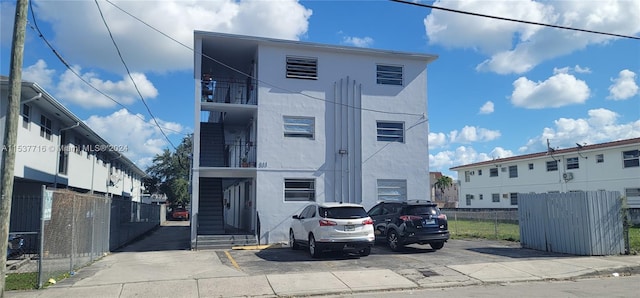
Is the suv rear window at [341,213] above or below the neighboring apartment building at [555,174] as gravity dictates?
below

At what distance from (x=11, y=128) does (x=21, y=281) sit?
3778mm

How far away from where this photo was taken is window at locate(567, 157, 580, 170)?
114 feet

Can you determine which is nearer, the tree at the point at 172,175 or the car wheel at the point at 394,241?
the car wheel at the point at 394,241

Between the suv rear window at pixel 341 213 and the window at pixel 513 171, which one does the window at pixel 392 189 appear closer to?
the suv rear window at pixel 341 213

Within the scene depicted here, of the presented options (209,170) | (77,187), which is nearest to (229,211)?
(77,187)

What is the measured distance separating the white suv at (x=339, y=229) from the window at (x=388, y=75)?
325 inches

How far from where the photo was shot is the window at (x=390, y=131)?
20016 mm

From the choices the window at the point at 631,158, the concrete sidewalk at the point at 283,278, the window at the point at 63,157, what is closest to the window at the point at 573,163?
the window at the point at 631,158

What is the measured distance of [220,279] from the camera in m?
10.4

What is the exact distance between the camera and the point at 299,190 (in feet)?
61.3

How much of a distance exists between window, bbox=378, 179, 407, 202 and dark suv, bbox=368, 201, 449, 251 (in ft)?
13.6

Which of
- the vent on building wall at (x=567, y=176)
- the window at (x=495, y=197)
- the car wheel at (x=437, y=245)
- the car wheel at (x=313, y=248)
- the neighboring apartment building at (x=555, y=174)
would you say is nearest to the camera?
the car wheel at (x=313, y=248)

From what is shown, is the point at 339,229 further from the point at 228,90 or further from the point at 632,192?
the point at 632,192

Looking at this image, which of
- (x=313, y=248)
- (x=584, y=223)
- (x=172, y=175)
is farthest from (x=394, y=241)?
(x=172, y=175)
